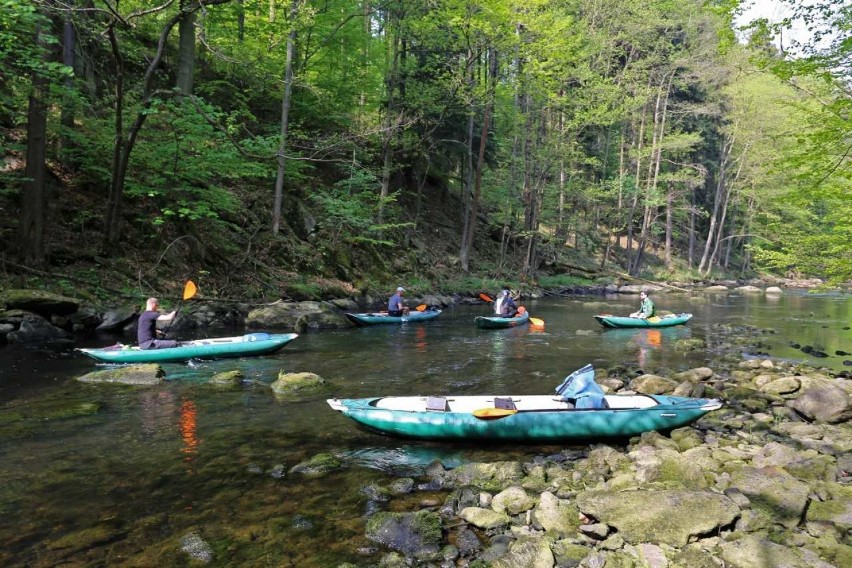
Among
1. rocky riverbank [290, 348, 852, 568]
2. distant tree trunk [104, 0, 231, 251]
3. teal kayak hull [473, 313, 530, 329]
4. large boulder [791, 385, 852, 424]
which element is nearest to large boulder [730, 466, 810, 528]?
rocky riverbank [290, 348, 852, 568]

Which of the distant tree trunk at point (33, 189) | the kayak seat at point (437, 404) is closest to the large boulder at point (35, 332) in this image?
the distant tree trunk at point (33, 189)

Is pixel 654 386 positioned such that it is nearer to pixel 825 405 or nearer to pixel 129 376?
pixel 825 405

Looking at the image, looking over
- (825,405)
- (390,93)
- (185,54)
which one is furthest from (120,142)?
(825,405)

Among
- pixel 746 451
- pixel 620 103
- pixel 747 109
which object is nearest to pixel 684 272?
pixel 747 109

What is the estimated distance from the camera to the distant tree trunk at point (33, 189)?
1221 centimetres

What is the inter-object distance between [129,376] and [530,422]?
280 inches

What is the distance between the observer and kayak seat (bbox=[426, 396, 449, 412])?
641cm

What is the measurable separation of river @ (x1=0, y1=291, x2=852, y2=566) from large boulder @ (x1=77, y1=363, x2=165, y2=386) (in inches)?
9.4

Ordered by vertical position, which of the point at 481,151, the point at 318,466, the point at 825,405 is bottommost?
the point at 318,466

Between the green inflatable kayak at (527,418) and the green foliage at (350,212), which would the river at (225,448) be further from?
the green foliage at (350,212)

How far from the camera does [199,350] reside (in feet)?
34.7

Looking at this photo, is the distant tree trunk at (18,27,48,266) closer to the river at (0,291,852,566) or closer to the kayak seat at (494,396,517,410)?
the river at (0,291,852,566)

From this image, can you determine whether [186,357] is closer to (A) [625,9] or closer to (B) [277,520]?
(B) [277,520]

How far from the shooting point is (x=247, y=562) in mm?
3803
